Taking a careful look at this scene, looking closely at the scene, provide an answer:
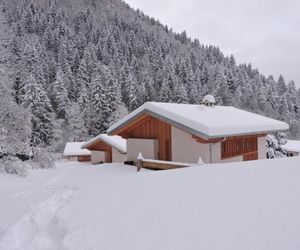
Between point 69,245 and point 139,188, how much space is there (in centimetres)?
268

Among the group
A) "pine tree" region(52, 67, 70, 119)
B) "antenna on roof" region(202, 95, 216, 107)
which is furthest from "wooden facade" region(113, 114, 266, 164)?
"pine tree" region(52, 67, 70, 119)

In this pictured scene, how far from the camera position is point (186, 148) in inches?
506

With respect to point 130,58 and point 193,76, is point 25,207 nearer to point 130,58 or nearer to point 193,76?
point 193,76

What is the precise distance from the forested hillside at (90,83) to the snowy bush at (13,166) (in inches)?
33.2

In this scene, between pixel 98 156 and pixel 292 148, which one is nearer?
pixel 98 156

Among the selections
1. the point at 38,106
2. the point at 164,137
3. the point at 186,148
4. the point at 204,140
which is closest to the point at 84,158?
the point at 38,106

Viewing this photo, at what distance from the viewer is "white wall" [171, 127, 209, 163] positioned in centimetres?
1220

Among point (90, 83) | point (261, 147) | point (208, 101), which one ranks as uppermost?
point (90, 83)

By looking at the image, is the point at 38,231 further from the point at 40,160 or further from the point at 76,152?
the point at 76,152

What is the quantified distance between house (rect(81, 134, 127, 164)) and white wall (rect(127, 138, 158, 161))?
7.29 meters

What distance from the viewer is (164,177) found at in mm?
7684

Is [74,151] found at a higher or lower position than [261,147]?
lower

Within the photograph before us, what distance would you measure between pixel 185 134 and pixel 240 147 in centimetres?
378

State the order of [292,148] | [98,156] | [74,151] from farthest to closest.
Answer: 1. [292,148]
2. [74,151]
3. [98,156]
